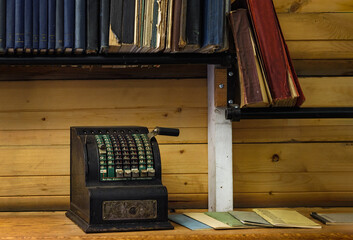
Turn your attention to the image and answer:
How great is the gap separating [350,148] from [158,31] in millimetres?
922

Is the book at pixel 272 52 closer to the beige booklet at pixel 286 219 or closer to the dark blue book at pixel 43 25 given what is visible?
the beige booklet at pixel 286 219

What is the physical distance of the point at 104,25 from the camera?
172 centimetres

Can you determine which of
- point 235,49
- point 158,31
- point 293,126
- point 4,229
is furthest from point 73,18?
point 293,126

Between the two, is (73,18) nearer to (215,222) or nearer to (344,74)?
(215,222)

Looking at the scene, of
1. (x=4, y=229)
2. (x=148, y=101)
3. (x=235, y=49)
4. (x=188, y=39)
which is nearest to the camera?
(x=4, y=229)

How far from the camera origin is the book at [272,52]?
70.2 inches

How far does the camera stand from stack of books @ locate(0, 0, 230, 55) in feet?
5.58

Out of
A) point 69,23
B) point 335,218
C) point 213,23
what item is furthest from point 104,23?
point 335,218

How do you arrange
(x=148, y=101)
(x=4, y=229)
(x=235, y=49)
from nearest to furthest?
(x=4, y=229) → (x=235, y=49) → (x=148, y=101)

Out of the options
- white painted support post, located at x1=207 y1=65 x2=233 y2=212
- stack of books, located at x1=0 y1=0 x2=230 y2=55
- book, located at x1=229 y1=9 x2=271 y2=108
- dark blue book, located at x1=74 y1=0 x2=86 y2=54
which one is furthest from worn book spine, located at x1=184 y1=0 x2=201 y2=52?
dark blue book, located at x1=74 y1=0 x2=86 y2=54

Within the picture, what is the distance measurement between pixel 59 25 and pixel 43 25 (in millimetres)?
48

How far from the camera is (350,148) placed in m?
2.13

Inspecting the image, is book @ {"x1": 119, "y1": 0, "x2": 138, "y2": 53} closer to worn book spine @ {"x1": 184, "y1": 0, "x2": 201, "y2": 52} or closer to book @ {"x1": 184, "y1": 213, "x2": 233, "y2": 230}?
worn book spine @ {"x1": 184, "y1": 0, "x2": 201, "y2": 52}

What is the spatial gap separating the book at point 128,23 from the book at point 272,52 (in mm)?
385
